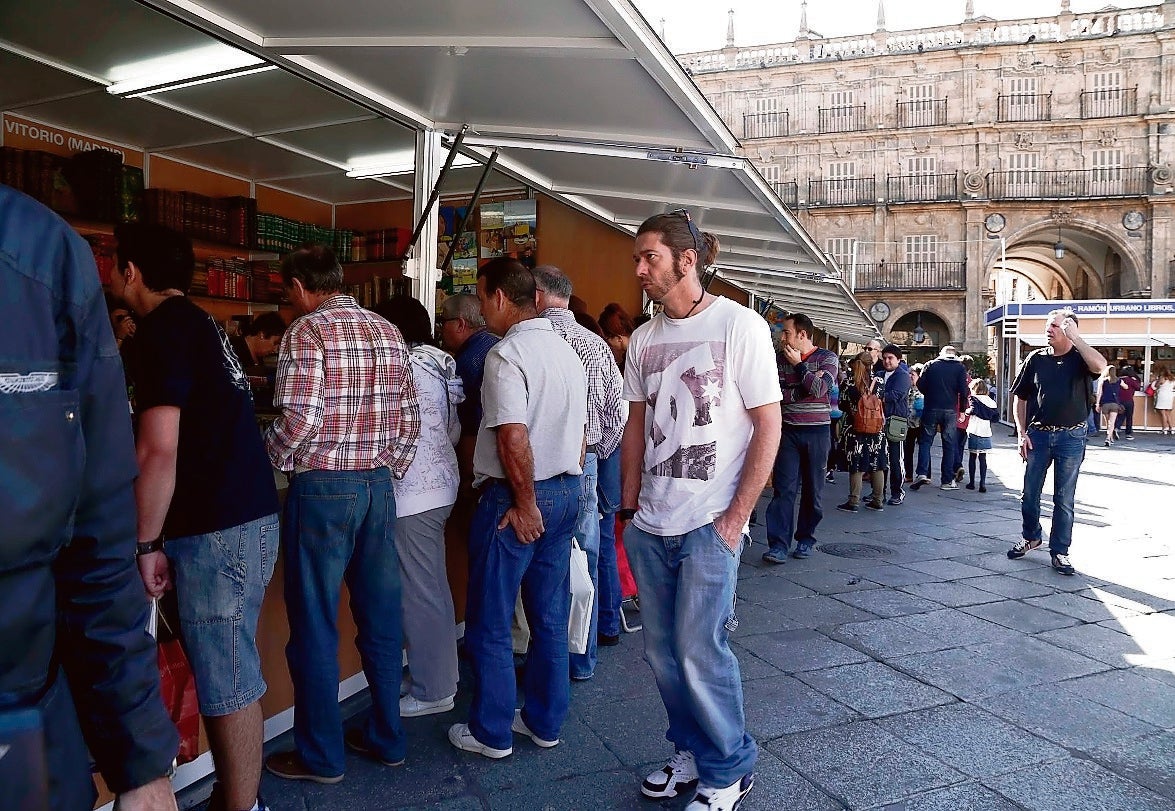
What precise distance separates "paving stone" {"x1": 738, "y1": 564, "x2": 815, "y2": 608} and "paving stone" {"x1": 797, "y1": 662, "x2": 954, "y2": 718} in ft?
3.85

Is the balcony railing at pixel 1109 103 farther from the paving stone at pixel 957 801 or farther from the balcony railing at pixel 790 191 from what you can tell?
the paving stone at pixel 957 801

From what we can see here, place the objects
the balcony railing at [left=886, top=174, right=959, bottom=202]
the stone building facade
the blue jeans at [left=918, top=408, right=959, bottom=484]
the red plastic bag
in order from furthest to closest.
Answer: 1. the balcony railing at [left=886, top=174, right=959, bottom=202]
2. the stone building facade
3. the blue jeans at [left=918, top=408, right=959, bottom=484]
4. the red plastic bag

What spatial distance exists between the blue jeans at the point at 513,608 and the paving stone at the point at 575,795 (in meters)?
0.28

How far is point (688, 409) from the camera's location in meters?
2.74

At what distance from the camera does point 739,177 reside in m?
5.21

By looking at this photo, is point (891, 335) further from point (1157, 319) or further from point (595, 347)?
point (595, 347)

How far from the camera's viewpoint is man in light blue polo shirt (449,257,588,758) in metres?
3.08

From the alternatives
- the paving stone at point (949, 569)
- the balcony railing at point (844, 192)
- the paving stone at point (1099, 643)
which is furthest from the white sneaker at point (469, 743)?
the balcony railing at point (844, 192)

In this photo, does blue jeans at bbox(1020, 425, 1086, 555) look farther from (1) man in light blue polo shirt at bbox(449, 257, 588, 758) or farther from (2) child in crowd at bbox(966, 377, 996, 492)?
(2) child in crowd at bbox(966, 377, 996, 492)

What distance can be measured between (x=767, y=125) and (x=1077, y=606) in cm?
3642

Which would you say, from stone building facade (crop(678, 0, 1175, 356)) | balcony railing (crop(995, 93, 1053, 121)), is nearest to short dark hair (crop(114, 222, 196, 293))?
stone building facade (crop(678, 0, 1175, 356))

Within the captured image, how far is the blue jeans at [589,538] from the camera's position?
12.4 feet

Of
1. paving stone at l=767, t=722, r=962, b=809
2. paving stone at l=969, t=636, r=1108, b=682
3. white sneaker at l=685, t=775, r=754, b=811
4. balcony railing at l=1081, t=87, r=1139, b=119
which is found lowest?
paving stone at l=969, t=636, r=1108, b=682

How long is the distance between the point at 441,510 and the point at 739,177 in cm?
296
